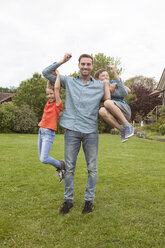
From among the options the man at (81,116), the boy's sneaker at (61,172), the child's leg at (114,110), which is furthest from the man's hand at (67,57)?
the boy's sneaker at (61,172)

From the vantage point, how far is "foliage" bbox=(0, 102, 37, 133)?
2508 cm

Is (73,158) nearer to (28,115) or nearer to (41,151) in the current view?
(41,151)

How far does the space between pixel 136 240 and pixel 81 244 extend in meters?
0.73

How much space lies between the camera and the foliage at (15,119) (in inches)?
987

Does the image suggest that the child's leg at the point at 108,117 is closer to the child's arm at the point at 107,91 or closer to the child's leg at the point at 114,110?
the child's leg at the point at 114,110

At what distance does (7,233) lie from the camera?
10.9 feet

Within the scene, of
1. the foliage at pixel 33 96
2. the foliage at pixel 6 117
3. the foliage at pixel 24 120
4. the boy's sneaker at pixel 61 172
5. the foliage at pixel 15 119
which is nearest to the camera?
the boy's sneaker at pixel 61 172

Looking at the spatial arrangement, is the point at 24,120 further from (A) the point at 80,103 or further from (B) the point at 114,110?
(B) the point at 114,110

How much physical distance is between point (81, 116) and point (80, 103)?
0.68 feet

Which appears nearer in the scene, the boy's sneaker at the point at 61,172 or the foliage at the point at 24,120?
the boy's sneaker at the point at 61,172

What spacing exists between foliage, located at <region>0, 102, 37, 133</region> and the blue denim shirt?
22268 millimetres

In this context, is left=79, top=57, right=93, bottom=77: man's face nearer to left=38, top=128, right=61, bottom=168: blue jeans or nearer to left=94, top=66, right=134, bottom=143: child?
left=94, top=66, right=134, bottom=143: child

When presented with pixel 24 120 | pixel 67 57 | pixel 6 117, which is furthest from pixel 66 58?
pixel 24 120

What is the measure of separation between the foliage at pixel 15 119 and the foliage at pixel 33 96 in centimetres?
263
